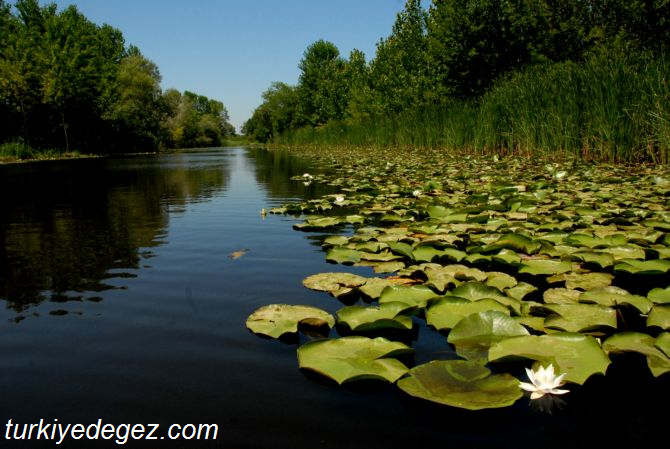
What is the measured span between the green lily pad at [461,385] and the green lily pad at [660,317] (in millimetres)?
692

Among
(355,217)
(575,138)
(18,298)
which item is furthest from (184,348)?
(575,138)

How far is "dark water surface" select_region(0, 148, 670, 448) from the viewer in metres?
1.15

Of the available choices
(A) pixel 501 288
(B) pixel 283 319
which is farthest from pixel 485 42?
(B) pixel 283 319

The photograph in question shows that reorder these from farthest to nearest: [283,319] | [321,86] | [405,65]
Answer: [321,86]
[405,65]
[283,319]

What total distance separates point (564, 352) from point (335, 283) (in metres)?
1.14

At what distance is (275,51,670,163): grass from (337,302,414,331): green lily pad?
6807 millimetres

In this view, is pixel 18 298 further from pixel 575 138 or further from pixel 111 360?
pixel 575 138

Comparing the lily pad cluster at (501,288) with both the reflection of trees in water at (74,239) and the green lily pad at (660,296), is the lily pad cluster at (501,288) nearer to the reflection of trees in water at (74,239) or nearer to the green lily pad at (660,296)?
the green lily pad at (660,296)

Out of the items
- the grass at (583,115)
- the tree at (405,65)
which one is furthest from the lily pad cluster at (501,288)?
the tree at (405,65)

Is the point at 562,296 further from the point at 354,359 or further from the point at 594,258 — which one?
the point at 354,359

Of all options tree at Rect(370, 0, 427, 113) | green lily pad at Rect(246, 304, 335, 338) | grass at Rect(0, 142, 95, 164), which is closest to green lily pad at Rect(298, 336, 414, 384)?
green lily pad at Rect(246, 304, 335, 338)

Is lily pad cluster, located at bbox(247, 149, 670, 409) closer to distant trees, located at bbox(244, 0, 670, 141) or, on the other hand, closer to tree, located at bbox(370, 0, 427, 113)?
distant trees, located at bbox(244, 0, 670, 141)

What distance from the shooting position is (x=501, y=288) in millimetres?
2109

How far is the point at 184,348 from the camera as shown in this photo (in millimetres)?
1688
